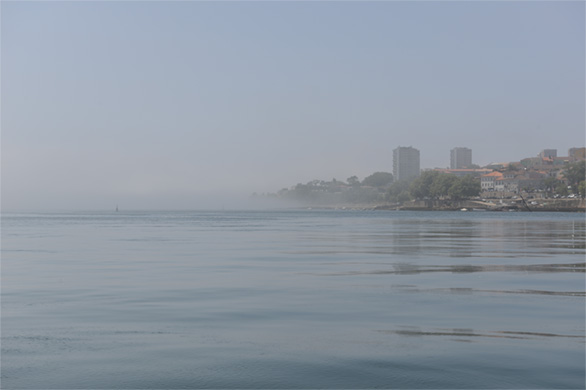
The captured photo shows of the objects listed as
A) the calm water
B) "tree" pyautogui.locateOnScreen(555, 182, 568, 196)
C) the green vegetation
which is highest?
the green vegetation

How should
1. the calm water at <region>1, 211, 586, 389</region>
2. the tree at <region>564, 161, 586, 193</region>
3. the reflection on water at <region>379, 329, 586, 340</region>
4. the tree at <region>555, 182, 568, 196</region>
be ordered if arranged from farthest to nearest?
1. the tree at <region>555, 182, 568, 196</region>
2. the tree at <region>564, 161, 586, 193</region>
3. the reflection on water at <region>379, 329, 586, 340</region>
4. the calm water at <region>1, 211, 586, 389</region>

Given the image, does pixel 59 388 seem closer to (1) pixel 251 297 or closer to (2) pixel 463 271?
(1) pixel 251 297

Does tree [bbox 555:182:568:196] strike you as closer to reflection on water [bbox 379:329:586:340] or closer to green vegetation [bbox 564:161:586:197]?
green vegetation [bbox 564:161:586:197]

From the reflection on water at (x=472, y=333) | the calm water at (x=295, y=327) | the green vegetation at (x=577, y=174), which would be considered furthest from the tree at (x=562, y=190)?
the reflection on water at (x=472, y=333)

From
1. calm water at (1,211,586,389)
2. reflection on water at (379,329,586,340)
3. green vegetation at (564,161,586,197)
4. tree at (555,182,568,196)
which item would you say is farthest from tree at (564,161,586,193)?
reflection on water at (379,329,586,340)

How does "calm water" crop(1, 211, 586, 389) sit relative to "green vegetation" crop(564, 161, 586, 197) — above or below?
below

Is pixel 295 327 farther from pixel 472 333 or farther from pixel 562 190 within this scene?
pixel 562 190

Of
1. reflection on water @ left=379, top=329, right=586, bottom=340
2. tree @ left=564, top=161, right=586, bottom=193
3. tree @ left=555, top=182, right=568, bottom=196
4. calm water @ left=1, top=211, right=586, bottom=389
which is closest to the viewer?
calm water @ left=1, top=211, right=586, bottom=389

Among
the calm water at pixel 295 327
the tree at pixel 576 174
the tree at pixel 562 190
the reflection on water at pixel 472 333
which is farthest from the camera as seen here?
the tree at pixel 562 190

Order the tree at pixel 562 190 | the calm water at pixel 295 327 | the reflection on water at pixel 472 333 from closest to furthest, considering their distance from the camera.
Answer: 1. the calm water at pixel 295 327
2. the reflection on water at pixel 472 333
3. the tree at pixel 562 190

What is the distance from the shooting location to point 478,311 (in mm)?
12758

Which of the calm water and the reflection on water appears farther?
the reflection on water

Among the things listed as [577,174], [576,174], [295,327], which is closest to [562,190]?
[576,174]

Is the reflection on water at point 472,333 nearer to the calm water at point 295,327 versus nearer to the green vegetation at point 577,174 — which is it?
the calm water at point 295,327
